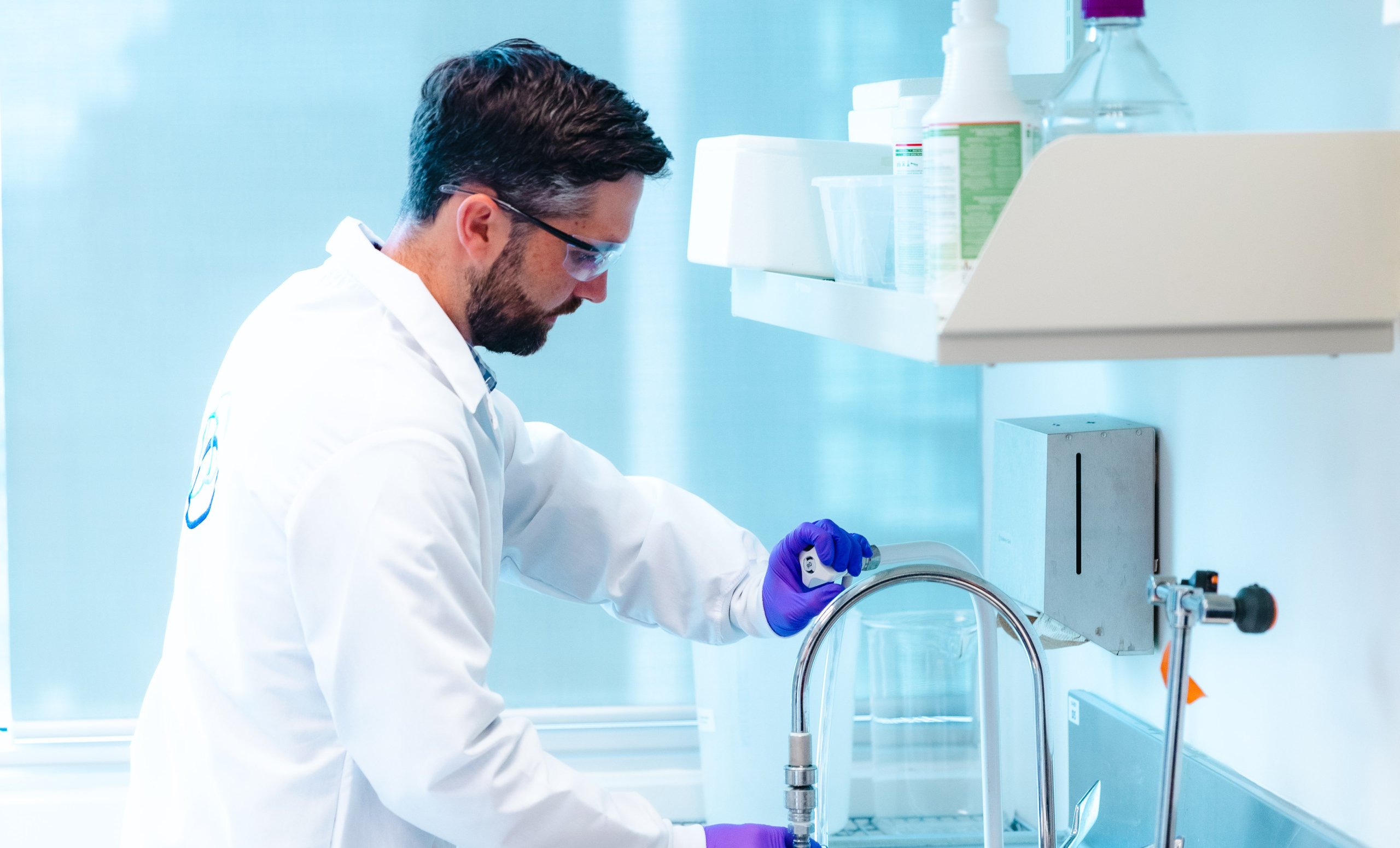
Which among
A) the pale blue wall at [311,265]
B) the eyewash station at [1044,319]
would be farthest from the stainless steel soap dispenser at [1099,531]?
the pale blue wall at [311,265]

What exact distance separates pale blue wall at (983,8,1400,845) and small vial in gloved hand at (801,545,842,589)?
34 cm

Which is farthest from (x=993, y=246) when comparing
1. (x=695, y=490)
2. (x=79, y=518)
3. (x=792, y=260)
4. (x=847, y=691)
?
(x=79, y=518)

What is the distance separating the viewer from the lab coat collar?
0.98 m

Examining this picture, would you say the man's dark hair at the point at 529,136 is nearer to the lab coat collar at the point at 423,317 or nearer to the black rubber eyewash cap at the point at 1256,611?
the lab coat collar at the point at 423,317

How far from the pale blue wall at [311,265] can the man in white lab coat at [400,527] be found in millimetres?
532

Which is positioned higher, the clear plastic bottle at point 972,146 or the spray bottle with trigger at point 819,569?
the clear plastic bottle at point 972,146

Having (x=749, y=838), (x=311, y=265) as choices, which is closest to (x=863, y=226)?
(x=749, y=838)

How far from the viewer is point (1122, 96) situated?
77cm

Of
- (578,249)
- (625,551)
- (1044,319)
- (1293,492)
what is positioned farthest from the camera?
(625,551)

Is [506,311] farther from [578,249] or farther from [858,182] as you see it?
[858,182]

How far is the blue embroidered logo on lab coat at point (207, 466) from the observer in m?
0.98

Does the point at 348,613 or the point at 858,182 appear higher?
the point at 858,182

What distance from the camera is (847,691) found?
1492mm

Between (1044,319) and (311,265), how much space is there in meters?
1.24
